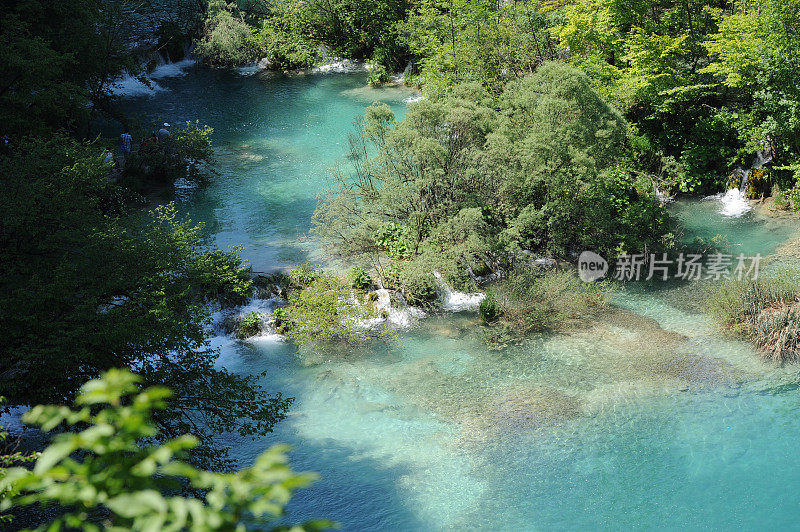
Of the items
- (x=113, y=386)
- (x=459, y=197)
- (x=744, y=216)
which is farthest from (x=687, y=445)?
(x=113, y=386)

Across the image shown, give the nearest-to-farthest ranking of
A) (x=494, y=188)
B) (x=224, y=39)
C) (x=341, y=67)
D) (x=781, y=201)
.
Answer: (x=494, y=188), (x=781, y=201), (x=224, y=39), (x=341, y=67)

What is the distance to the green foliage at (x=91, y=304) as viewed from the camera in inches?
430

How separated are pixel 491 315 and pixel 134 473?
14.0 metres

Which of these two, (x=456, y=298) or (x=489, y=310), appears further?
(x=456, y=298)

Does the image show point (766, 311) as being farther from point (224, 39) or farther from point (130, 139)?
point (224, 39)

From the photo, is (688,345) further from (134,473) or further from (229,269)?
(134,473)

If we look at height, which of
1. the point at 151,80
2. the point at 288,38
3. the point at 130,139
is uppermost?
the point at 288,38

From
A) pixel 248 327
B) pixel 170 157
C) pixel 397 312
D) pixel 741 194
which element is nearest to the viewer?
pixel 248 327

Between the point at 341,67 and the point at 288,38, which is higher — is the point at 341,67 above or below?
below

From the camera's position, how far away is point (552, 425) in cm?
1353

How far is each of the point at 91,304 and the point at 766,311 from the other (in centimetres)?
1453

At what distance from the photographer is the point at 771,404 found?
44.5 ft

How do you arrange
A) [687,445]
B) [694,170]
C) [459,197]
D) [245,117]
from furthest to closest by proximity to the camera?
[245,117] < [694,170] < [459,197] < [687,445]

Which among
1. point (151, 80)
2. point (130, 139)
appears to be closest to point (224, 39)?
point (151, 80)
